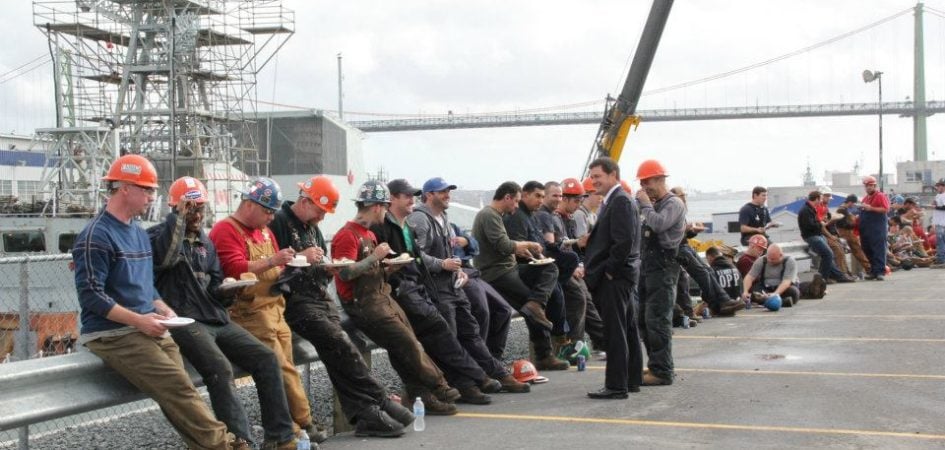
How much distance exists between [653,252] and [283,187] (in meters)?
46.9

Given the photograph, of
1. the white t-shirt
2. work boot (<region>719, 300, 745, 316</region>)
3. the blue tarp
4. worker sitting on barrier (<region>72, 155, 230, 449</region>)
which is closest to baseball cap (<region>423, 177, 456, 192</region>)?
worker sitting on barrier (<region>72, 155, 230, 449</region>)

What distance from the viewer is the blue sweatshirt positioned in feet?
18.5

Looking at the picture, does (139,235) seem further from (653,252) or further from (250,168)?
(250,168)

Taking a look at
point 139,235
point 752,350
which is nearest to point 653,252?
point 752,350

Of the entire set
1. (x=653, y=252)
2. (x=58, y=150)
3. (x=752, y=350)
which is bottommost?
(x=752, y=350)

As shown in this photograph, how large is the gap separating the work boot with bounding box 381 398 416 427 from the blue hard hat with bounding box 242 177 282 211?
1.64 m

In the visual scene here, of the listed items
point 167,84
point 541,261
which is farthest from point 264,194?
point 167,84

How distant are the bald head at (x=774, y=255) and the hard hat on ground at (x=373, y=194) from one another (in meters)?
9.31

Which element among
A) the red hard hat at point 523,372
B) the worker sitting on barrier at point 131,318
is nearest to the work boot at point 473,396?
the red hard hat at point 523,372

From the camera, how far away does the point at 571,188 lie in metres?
11.8

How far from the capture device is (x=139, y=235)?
19.6 feet

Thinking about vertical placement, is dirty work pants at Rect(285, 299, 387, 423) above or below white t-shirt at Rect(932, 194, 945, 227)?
below

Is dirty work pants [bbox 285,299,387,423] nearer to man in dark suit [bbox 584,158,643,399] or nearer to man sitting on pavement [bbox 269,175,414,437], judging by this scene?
man sitting on pavement [bbox 269,175,414,437]

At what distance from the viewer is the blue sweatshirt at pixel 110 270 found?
5.65 meters
